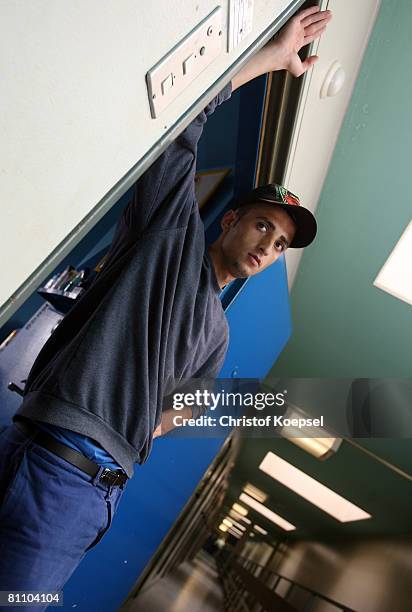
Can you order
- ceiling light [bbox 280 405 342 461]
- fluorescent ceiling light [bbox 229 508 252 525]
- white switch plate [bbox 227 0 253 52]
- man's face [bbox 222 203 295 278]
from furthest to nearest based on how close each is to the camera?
fluorescent ceiling light [bbox 229 508 252 525], ceiling light [bbox 280 405 342 461], man's face [bbox 222 203 295 278], white switch plate [bbox 227 0 253 52]

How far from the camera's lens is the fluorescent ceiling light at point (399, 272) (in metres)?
2.34

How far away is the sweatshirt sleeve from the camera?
968mm

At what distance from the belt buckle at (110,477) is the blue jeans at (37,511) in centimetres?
2

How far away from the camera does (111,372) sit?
976mm

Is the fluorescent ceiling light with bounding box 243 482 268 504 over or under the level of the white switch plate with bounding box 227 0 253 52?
under

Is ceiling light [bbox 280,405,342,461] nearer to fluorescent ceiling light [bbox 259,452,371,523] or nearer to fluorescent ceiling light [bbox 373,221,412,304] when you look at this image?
fluorescent ceiling light [bbox 259,452,371,523]

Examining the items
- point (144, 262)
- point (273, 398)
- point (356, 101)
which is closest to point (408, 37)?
point (356, 101)

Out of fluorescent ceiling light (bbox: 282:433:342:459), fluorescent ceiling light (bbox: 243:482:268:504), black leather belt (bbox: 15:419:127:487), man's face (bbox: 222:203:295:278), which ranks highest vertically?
fluorescent ceiling light (bbox: 282:433:342:459)

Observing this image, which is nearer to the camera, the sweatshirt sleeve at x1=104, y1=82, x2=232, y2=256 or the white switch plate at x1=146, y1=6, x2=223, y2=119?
the white switch plate at x1=146, y1=6, x2=223, y2=119

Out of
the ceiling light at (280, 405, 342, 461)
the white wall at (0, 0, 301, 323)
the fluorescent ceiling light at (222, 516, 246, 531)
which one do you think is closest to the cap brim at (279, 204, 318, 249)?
the white wall at (0, 0, 301, 323)

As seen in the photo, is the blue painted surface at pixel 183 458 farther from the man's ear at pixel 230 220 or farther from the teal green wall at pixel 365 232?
the teal green wall at pixel 365 232

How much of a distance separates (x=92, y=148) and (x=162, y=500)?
1.88 m

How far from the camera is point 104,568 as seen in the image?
1.71m

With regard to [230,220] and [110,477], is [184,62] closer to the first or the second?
[230,220]
